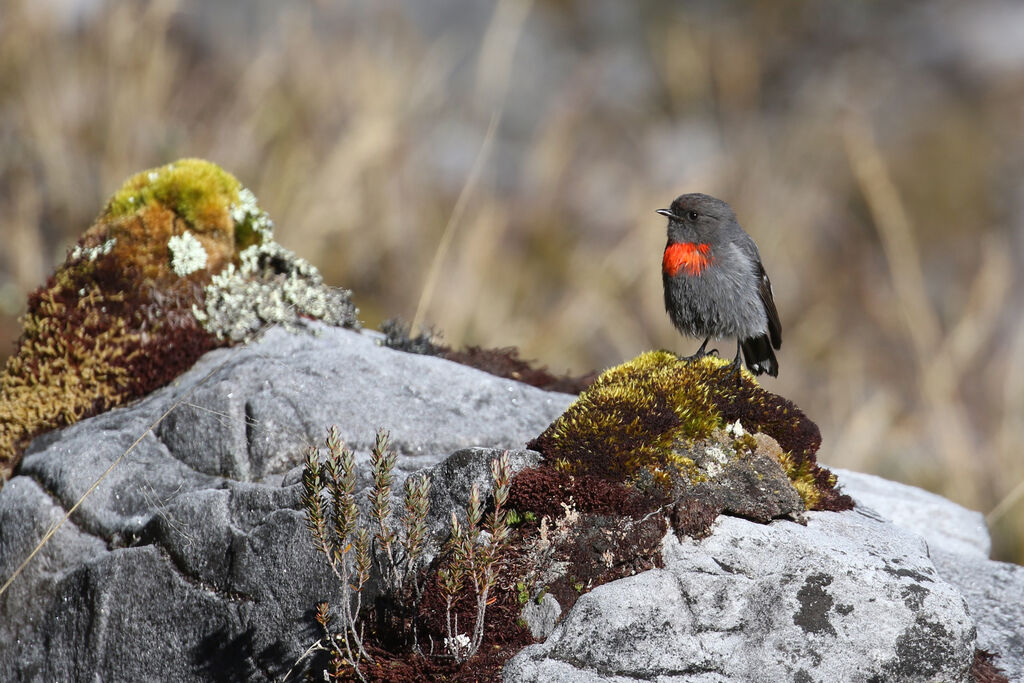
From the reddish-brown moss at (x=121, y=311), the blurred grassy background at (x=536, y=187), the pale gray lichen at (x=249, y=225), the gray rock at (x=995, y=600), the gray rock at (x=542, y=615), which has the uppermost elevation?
the blurred grassy background at (x=536, y=187)

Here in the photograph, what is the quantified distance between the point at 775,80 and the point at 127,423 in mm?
18498

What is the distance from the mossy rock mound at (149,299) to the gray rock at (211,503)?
19cm

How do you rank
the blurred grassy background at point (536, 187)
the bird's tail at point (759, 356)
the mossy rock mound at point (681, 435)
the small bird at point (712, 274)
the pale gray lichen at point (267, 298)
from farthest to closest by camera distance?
the blurred grassy background at point (536, 187) < the bird's tail at point (759, 356) < the pale gray lichen at point (267, 298) < the small bird at point (712, 274) < the mossy rock mound at point (681, 435)

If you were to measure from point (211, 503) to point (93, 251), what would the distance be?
7.27ft

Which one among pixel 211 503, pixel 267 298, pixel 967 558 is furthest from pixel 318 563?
pixel 967 558

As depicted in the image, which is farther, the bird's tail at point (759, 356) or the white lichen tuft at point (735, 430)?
the bird's tail at point (759, 356)

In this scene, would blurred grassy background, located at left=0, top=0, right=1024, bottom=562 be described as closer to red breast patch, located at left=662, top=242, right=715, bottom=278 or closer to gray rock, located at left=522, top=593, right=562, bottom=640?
red breast patch, located at left=662, top=242, right=715, bottom=278

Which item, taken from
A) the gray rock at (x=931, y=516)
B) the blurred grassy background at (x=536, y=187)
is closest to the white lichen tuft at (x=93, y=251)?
the blurred grassy background at (x=536, y=187)

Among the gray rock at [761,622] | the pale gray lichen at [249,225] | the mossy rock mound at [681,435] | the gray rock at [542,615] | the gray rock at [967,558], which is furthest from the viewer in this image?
the pale gray lichen at [249,225]

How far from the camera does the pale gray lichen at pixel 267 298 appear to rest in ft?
18.1

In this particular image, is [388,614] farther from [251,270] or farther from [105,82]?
[105,82]

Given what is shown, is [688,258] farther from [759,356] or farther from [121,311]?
[121,311]

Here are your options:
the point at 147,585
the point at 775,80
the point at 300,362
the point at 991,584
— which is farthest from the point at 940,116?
the point at 147,585

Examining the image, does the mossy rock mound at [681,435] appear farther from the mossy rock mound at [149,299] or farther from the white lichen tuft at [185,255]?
the white lichen tuft at [185,255]
